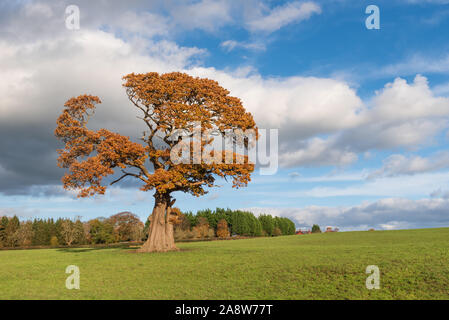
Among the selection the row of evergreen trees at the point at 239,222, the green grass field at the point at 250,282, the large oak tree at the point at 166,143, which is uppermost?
the large oak tree at the point at 166,143

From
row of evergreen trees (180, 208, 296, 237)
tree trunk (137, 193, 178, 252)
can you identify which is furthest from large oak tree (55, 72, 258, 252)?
row of evergreen trees (180, 208, 296, 237)

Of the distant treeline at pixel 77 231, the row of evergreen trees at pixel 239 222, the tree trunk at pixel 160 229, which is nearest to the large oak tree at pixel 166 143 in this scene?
the tree trunk at pixel 160 229

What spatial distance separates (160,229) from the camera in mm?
31344

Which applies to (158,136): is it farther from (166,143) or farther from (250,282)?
(250,282)

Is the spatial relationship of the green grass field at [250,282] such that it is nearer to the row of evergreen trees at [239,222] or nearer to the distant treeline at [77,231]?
the distant treeline at [77,231]

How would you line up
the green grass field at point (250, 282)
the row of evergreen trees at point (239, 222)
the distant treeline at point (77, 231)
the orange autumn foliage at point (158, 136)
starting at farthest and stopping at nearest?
the row of evergreen trees at point (239, 222) → the distant treeline at point (77, 231) → the orange autumn foliage at point (158, 136) → the green grass field at point (250, 282)

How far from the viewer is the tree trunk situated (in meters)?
30.8

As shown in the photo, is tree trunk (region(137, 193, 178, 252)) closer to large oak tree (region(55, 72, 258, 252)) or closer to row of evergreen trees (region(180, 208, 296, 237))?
large oak tree (region(55, 72, 258, 252))

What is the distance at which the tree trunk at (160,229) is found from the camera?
101 ft

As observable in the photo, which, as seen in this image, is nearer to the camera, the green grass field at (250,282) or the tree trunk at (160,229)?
the green grass field at (250,282)

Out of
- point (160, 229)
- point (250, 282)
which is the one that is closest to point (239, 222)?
point (160, 229)
